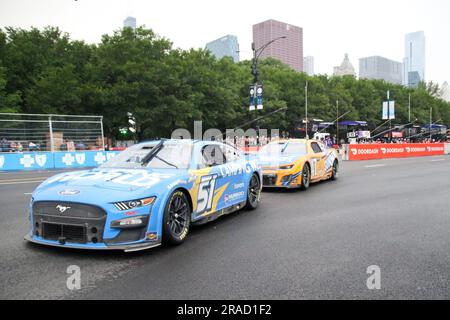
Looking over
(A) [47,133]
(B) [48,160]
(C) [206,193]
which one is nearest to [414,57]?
(A) [47,133]

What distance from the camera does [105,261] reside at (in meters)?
4.31

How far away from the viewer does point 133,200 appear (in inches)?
175

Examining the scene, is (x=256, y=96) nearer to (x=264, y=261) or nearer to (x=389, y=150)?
(x=389, y=150)

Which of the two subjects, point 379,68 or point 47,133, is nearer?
point 47,133

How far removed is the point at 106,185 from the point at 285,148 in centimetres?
750

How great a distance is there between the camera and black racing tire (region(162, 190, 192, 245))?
4793mm

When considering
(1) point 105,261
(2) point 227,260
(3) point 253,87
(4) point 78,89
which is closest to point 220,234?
(2) point 227,260

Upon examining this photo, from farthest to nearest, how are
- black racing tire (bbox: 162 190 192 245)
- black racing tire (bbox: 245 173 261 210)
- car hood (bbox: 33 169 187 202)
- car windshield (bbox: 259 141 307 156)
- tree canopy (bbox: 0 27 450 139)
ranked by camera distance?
tree canopy (bbox: 0 27 450 139), car windshield (bbox: 259 141 307 156), black racing tire (bbox: 245 173 261 210), black racing tire (bbox: 162 190 192 245), car hood (bbox: 33 169 187 202)

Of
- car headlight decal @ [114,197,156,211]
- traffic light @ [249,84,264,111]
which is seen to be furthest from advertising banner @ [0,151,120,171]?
car headlight decal @ [114,197,156,211]

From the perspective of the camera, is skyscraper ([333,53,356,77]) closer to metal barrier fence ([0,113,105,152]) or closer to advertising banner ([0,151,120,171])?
metal barrier fence ([0,113,105,152])

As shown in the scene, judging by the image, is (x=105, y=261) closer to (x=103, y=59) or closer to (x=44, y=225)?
(x=44, y=225)

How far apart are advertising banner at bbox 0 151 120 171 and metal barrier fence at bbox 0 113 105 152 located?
0.31 m

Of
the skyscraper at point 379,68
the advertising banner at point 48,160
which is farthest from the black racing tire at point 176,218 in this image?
the skyscraper at point 379,68
